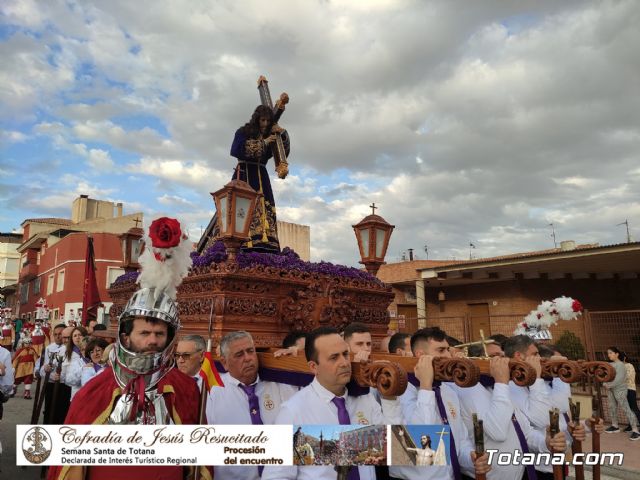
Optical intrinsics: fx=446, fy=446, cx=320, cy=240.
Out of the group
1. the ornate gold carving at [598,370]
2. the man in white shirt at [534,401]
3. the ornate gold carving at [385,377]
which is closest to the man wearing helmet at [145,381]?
the ornate gold carving at [385,377]

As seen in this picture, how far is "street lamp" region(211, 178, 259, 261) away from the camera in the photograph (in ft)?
18.7

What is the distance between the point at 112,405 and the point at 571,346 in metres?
13.6

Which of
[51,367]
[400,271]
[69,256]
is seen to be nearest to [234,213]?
[51,367]

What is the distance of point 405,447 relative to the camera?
7.61 ft

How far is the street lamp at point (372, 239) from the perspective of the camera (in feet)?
26.2

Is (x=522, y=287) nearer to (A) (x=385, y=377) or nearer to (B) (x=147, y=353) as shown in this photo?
(A) (x=385, y=377)

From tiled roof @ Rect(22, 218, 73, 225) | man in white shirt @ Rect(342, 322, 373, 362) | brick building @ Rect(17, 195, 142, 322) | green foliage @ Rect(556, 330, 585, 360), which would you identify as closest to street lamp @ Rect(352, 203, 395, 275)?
man in white shirt @ Rect(342, 322, 373, 362)

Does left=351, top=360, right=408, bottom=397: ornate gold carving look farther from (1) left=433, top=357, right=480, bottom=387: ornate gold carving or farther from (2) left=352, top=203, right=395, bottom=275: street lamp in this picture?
(2) left=352, top=203, right=395, bottom=275: street lamp

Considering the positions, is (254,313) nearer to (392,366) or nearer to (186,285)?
(186,285)

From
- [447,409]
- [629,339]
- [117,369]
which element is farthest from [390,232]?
[629,339]

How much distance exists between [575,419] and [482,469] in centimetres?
117

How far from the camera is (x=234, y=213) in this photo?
227 inches

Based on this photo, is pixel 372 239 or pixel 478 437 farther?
pixel 372 239

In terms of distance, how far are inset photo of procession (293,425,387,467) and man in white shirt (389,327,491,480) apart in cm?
56
